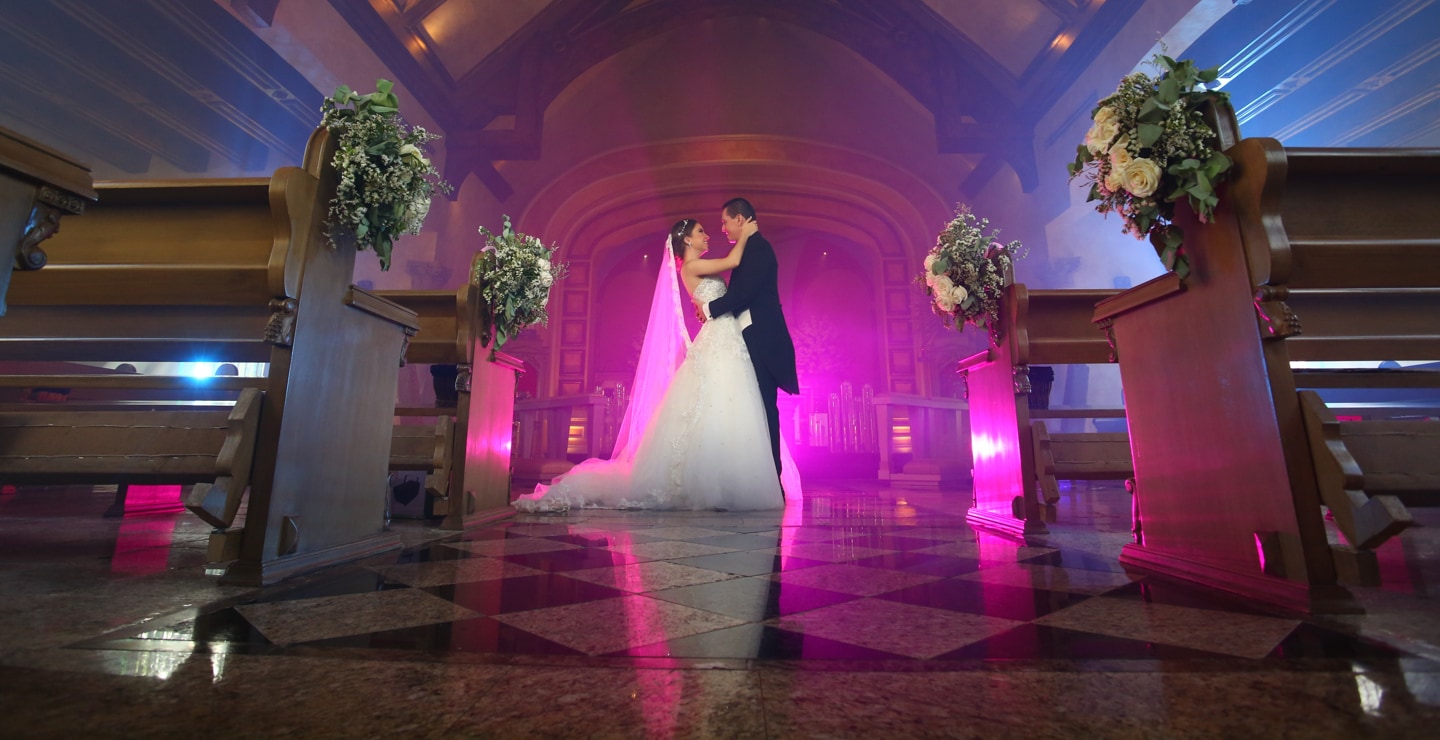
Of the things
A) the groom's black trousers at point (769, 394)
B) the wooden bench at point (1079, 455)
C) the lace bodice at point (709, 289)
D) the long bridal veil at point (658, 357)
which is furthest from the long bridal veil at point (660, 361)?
the wooden bench at point (1079, 455)

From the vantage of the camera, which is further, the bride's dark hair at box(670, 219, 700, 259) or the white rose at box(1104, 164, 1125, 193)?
the bride's dark hair at box(670, 219, 700, 259)

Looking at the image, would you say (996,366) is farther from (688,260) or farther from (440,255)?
(440,255)

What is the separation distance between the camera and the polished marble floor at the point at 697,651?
2.37ft

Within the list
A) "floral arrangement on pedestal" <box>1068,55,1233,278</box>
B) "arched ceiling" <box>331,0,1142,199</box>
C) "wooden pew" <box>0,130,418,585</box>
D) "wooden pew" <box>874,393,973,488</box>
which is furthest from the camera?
"arched ceiling" <box>331,0,1142,199</box>

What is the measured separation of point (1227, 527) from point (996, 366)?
1772mm

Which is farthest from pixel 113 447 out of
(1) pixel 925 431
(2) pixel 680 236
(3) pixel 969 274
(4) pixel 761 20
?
(4) pixel 761 20

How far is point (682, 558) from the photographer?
1988 mm

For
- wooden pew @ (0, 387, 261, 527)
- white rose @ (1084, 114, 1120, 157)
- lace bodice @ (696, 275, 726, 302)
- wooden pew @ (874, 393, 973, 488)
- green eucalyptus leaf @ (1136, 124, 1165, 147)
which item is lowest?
wooden pew @ (0, 387, 261, 527)

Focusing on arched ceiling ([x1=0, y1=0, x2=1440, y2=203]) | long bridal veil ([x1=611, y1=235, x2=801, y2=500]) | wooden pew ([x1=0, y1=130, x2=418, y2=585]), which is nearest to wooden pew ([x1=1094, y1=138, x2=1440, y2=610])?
wooden pew ([x1=0, y1=130, x2=418, y2=585])

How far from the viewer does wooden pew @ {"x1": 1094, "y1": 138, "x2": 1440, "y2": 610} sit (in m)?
1.41

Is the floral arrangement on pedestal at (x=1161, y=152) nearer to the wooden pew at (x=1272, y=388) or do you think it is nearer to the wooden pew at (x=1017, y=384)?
the wooden pew at (x=1272, y=388)

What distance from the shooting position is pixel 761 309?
441cm

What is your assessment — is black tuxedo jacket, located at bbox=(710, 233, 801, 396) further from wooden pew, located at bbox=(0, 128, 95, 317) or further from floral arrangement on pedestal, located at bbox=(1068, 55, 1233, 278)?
wooden pew, located at bbox=(0, 128, 95, 317)

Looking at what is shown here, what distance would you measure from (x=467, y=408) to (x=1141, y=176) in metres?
3.09
